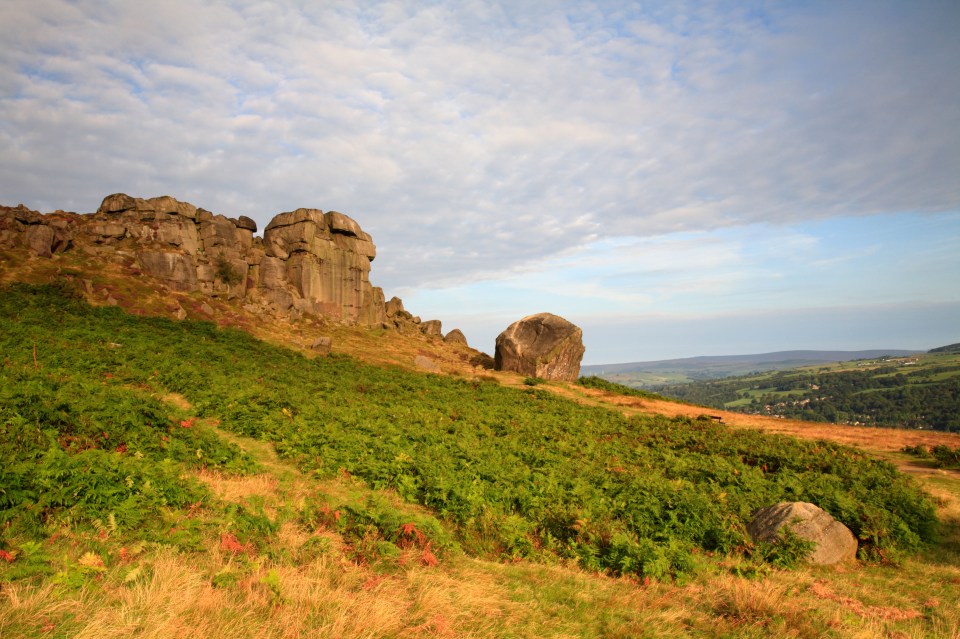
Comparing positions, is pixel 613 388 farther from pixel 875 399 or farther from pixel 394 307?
pixel 875 399

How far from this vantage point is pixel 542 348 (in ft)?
148

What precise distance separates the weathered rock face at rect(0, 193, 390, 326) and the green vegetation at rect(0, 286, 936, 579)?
52.1 ft

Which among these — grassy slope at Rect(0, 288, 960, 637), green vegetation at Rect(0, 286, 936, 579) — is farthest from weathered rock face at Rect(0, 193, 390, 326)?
grassy slope at Rect(0, 288, 960, 637)

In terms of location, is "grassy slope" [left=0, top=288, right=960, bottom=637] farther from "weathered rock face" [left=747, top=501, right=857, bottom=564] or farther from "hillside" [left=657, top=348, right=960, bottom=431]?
"hillside" [left=657, top=348, right=960, bottom=431]

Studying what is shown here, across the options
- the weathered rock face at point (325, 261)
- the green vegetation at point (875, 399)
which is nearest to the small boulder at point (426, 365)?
the weathered rock face at point (325, 261)

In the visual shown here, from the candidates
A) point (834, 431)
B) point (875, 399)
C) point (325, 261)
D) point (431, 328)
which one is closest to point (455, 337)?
point (431, 328)

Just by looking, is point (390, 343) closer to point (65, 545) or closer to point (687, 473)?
point (687, 473)

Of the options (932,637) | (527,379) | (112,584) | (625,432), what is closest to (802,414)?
(527,379)

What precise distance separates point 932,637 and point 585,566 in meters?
4.69

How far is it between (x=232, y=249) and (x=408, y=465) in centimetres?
4195

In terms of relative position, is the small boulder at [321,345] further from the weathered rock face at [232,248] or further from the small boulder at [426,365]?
the weathered rock face at [232,248]

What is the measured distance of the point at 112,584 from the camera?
17.3ft

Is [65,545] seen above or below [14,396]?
below

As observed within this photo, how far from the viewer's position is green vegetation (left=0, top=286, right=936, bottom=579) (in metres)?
7.55
